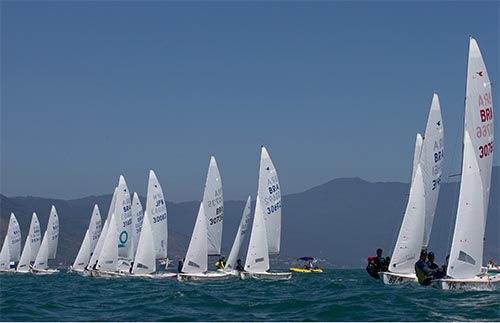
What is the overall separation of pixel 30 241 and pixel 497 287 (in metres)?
57.6

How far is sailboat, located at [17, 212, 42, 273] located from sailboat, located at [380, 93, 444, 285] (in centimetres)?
4647

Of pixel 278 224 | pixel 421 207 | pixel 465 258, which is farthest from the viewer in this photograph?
pixel 278 224

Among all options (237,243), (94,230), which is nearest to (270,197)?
(237,243)

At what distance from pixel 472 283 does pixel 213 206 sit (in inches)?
993

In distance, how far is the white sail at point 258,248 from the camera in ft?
143

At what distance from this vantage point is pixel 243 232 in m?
49.6

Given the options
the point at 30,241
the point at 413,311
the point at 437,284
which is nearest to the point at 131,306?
the point at 413,311

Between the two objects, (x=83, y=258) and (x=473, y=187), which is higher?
(x=473, y=187)

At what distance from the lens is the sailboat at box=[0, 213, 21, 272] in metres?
77.1

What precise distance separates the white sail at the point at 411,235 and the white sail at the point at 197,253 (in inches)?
514

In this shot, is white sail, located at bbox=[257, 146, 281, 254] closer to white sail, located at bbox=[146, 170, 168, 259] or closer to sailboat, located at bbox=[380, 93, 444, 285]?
white sail, located at bbox=[146, 170, 168, 259]

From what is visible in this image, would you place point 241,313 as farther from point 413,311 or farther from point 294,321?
point 413,311

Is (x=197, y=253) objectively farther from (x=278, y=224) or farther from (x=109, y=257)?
(x=109, y=257)

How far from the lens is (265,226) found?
4612cm
